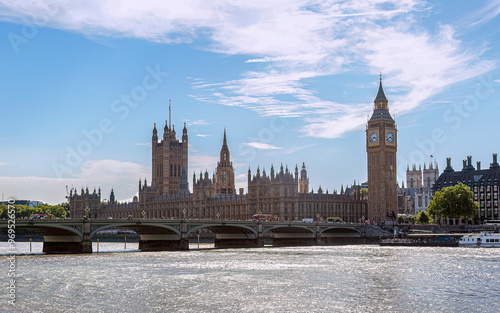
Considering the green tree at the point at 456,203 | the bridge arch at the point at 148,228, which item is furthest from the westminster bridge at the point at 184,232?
the green tree at the point at 456,203

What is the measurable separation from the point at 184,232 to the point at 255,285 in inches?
2218

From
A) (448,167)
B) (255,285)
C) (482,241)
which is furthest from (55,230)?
(448,167)

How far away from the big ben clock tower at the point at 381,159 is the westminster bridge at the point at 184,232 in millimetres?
28394

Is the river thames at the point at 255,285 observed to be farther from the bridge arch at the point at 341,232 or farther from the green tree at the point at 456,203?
the green tree at the point at 456,203

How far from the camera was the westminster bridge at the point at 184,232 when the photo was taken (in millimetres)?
103000

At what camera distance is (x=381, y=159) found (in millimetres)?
182625

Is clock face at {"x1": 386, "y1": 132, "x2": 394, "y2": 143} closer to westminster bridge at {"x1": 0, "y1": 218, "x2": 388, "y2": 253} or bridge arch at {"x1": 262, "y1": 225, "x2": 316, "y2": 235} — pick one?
westminster bridge at {"x1": 0, "y1": 218, "x2": 388, "y2": 253}

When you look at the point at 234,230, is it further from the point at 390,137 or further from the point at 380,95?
the point at 380,95

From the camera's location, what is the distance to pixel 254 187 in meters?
191

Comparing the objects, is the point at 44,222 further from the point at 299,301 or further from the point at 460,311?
the point at 460,311

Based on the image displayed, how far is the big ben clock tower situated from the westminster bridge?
2839 centimetres

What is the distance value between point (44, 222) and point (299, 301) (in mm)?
54110

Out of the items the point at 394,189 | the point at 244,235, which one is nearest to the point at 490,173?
the point at 394,189

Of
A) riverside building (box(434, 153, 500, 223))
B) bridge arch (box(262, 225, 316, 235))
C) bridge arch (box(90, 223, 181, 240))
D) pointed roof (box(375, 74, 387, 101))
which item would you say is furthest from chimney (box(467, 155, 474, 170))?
bridge arch (box(90, 223, 181, 240))
